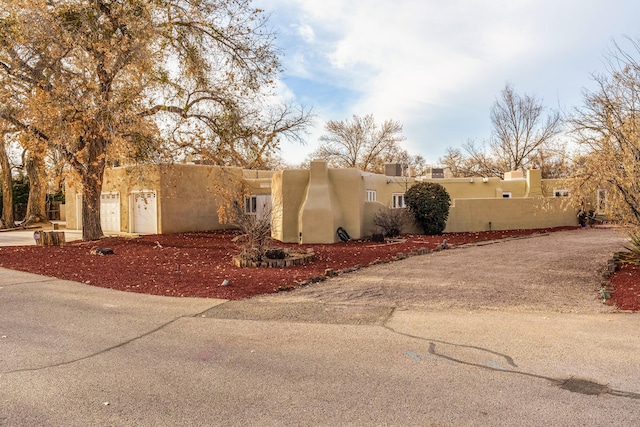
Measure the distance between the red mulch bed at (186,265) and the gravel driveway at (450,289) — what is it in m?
0.61

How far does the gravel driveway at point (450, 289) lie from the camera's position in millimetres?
6855

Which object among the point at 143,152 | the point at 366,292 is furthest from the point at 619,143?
the point at 143,152

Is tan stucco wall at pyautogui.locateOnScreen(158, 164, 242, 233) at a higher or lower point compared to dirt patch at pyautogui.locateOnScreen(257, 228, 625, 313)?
higher

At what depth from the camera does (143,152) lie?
14.9 m

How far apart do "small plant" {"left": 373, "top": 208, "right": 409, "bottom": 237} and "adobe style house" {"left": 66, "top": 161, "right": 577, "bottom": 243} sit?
32 cm

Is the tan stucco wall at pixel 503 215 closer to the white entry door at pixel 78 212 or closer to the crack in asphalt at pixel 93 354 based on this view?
the crack in asphalt at pixel 93 354

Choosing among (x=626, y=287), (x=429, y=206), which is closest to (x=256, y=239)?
(x=626, y=287)

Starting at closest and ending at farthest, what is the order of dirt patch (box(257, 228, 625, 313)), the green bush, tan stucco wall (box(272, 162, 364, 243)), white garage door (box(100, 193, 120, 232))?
dirt patch (box(257, 228, 625, 313)) → tan stucco wall (box(272, 162, 364, 243)) → the green bush → white garage door (box(100, 193, 120, 232))

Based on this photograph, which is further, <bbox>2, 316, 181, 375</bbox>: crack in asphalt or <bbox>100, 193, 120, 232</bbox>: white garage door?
<bbox>100, 193, 120, 232</bbox>: white garage door

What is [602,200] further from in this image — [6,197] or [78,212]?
[6,197]

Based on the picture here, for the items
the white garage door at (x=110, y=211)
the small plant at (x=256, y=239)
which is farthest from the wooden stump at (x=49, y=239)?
the small plant at (x=256, y=239)

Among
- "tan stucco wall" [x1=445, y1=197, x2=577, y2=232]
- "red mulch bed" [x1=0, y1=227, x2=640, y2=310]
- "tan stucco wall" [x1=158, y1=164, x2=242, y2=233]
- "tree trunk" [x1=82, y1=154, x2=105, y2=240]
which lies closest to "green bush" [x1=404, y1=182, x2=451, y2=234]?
"red mulch bed" [x1=0, y1=227, x2=640, y2=310]

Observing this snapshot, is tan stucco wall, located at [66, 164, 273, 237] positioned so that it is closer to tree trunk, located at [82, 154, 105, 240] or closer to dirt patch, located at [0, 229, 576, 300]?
tree trunk, located at [82, 154, 105, 240]

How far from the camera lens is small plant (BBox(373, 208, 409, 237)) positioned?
18641 millimetres
